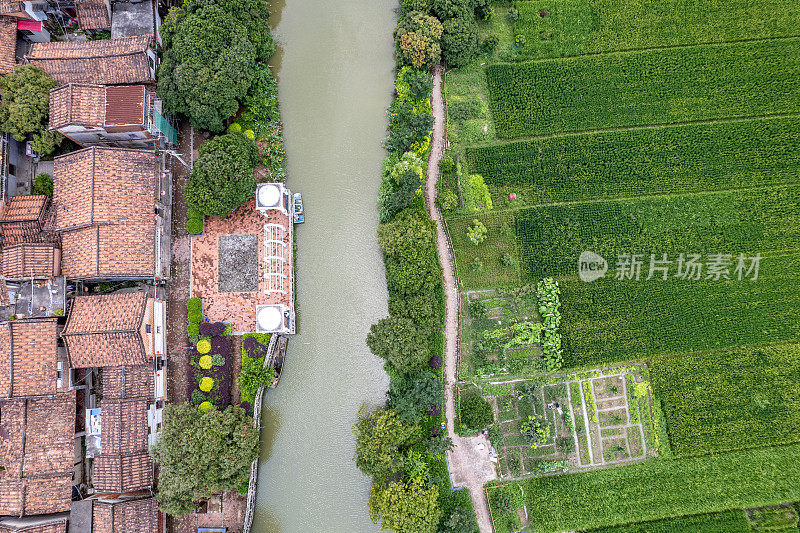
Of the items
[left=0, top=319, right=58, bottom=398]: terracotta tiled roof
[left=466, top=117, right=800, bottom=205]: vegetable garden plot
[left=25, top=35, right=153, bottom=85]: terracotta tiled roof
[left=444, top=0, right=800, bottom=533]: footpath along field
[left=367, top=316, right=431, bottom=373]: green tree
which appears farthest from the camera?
[left=466, top=117, right=800, bottom=205]: vegetable garden plot

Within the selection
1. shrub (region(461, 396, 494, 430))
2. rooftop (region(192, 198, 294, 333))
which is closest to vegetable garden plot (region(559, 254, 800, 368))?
shrub (region(461, 396, 494, 430))

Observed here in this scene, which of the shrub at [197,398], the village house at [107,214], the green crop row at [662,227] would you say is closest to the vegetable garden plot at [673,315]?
the green crop row at [662,227]

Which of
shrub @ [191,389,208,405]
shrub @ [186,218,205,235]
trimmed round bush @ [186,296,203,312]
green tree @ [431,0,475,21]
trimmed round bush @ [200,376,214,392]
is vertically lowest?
shrub @ [191,389,208,405]

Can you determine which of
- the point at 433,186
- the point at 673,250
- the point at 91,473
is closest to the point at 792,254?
the point at 673,250

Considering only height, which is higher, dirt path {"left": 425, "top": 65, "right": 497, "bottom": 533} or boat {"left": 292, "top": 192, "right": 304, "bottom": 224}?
boat {"left": 292, "top": 192, "right": 304, "bottom": 224}

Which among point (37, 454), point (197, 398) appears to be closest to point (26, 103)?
point (197, 398)

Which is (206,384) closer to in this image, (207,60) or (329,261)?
(329,261)

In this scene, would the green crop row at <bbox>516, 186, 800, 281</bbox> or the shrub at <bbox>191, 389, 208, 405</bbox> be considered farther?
the green crop row at <bbox>516, 186, 800, 281</bbox>

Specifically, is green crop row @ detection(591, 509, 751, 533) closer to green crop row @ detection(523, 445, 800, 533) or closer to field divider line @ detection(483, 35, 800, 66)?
green crop row @ detection(523, 445, 800, 533)
